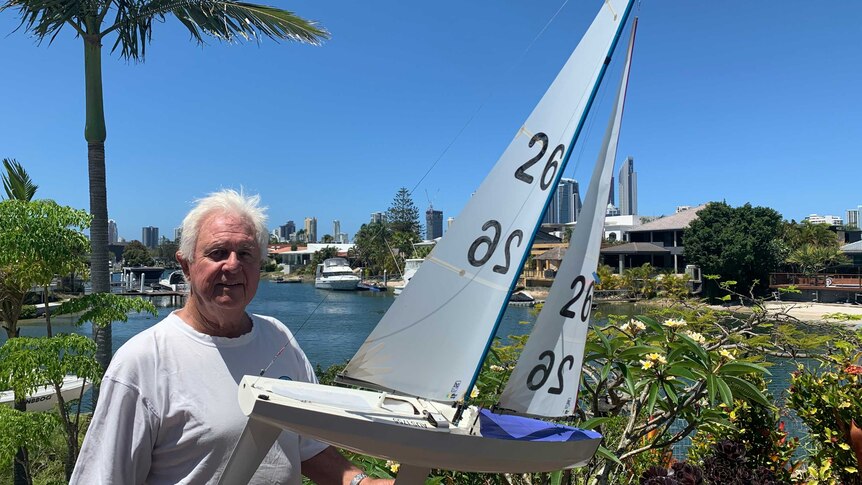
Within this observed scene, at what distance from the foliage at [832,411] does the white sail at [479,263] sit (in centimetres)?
183

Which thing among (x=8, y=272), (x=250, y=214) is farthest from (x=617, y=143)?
(x=8, y=272)

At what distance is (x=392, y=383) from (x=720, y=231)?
3321cm

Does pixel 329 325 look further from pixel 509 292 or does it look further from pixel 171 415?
pixel 171 415

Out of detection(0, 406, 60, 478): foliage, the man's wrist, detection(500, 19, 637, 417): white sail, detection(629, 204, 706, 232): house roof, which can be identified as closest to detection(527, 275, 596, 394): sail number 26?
detection(500, 19, 637, 417): white sail

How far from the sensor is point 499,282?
6.11 ft

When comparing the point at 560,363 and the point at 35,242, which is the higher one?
the point at 35,242

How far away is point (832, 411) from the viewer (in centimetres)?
250

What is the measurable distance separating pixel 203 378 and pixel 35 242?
2963 millimetres

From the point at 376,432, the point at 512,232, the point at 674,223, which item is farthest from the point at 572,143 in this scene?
the point at 674,223

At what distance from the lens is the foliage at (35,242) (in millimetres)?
3383

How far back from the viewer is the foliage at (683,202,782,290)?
29.1 meters

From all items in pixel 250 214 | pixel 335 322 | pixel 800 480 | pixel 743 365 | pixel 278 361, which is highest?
pixel 250 214

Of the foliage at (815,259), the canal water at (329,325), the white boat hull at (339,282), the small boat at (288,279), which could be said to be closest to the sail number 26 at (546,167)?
the canal water at (329,325)

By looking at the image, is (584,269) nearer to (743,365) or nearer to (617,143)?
(617,143)
